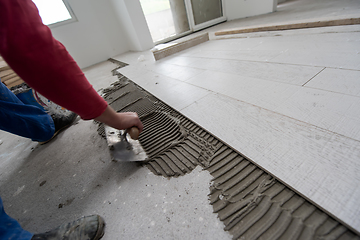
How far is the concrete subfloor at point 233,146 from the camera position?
0.64 meters

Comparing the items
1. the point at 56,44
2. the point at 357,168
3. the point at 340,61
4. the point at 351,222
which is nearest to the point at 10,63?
the point at 56,44

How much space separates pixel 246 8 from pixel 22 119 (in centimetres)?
555

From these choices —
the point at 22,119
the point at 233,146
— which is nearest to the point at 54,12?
the point at 22,119

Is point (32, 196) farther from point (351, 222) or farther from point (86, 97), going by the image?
point (351, 222)

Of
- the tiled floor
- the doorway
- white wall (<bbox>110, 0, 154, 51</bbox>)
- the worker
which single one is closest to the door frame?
the doorway

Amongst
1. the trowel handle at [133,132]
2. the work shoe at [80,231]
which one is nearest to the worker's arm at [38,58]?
the trowel handle at [133,132]

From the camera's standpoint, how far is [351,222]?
1.62 ft

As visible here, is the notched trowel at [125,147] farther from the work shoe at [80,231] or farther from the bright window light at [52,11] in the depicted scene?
the bright window light at [52,11]

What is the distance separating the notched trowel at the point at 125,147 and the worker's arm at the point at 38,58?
0.37 m

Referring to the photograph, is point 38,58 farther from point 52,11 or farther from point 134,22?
point 52,11

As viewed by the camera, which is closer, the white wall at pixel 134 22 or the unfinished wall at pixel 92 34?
the white wall at pixel 134 22

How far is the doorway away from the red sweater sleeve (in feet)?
16.8

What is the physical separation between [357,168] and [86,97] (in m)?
1.06

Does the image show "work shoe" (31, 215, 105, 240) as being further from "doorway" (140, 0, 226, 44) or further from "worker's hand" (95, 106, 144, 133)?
"doorway" (140, 0, 226, 44)
